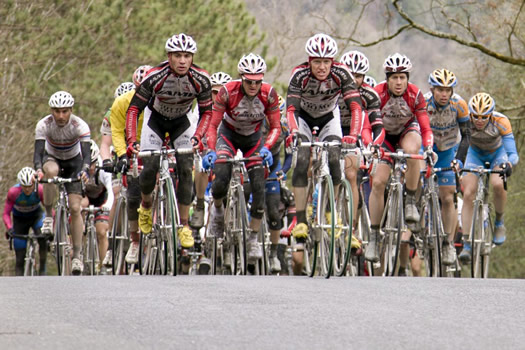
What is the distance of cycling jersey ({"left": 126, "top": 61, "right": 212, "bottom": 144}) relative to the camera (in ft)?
42.2

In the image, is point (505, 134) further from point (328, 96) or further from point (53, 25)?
point (53, 25)

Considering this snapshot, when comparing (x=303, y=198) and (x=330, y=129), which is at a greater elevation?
(x=330, y=129)

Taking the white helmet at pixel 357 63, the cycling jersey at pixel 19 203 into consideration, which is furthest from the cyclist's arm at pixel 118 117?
the cycling jersey at pixel 19 203

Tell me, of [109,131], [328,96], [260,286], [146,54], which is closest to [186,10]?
[146,54]

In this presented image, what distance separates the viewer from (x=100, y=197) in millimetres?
18641

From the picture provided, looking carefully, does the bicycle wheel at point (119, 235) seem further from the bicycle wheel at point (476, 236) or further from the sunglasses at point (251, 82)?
the bicycle wheel at point (476, 236)

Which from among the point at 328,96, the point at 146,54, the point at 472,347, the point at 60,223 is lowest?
the point at 472,347

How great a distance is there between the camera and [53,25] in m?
33.1

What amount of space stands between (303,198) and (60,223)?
498cm

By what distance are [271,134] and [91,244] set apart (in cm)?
469

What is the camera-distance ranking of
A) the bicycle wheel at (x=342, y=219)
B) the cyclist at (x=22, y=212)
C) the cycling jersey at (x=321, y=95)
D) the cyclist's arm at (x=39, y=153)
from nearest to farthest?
1. the bicycle wheel at (x=342, y=219)
2. the cycling jersey at (x=321, y=95)
3. the cyclist's arm at (x=39, y=153)
4. the cyclist at (x=22, y=212)

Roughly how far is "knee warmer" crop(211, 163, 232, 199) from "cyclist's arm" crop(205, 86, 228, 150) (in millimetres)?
403

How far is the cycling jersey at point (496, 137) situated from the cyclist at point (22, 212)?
668cm

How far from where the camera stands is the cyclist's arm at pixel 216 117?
1325 centimetres
